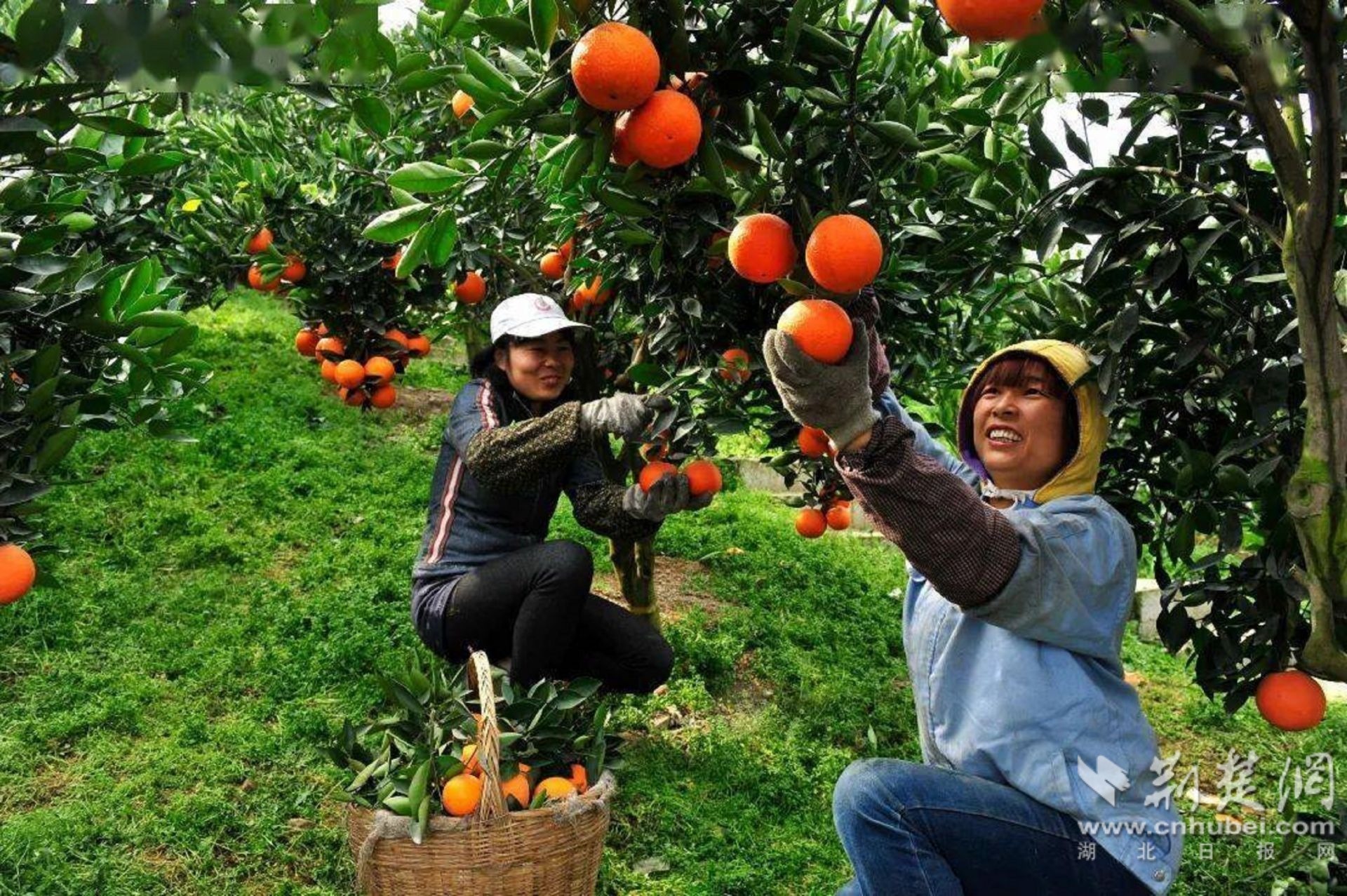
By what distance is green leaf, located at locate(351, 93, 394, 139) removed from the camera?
5.12 feet

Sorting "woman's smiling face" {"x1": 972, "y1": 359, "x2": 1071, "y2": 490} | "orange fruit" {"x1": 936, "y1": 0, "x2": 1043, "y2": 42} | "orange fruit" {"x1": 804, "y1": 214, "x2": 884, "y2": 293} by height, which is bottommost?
"woman's smiling face" {"x1": 972, "y1": 359, "x2": 1071, "y2": 490}

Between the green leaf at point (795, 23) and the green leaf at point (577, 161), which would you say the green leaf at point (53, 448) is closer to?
the green leaf at point (577, 161)

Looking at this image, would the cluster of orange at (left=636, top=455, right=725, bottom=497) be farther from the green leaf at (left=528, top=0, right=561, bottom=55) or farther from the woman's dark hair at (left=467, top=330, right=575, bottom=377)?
the green leaf at (left=528, top=0, right=561, bottom=55)

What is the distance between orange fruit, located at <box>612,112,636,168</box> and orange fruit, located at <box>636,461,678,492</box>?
4.20ft

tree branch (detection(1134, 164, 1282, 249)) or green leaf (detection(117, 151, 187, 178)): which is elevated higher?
tree branch (detection(1134, 164, 1282, 249))

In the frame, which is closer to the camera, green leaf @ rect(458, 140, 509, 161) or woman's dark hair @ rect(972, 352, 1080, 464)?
green leaf @ rect(458, 140, 509, 161)

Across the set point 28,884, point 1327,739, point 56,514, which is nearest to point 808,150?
point 28,884

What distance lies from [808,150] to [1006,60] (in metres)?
0.30

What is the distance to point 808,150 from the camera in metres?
1.61

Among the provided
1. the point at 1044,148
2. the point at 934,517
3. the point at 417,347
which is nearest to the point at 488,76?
the point at 934,517

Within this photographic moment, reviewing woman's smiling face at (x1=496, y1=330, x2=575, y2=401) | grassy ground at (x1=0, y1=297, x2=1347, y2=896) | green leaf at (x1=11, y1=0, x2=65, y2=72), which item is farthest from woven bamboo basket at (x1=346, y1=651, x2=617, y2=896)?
green leaf at (x1=11, y1=0, x2=65, y2=72)

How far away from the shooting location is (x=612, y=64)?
4.02 ft

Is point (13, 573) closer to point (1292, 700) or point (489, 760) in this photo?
point (489, 760)

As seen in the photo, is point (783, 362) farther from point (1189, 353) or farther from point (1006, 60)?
point (1189, 353)
